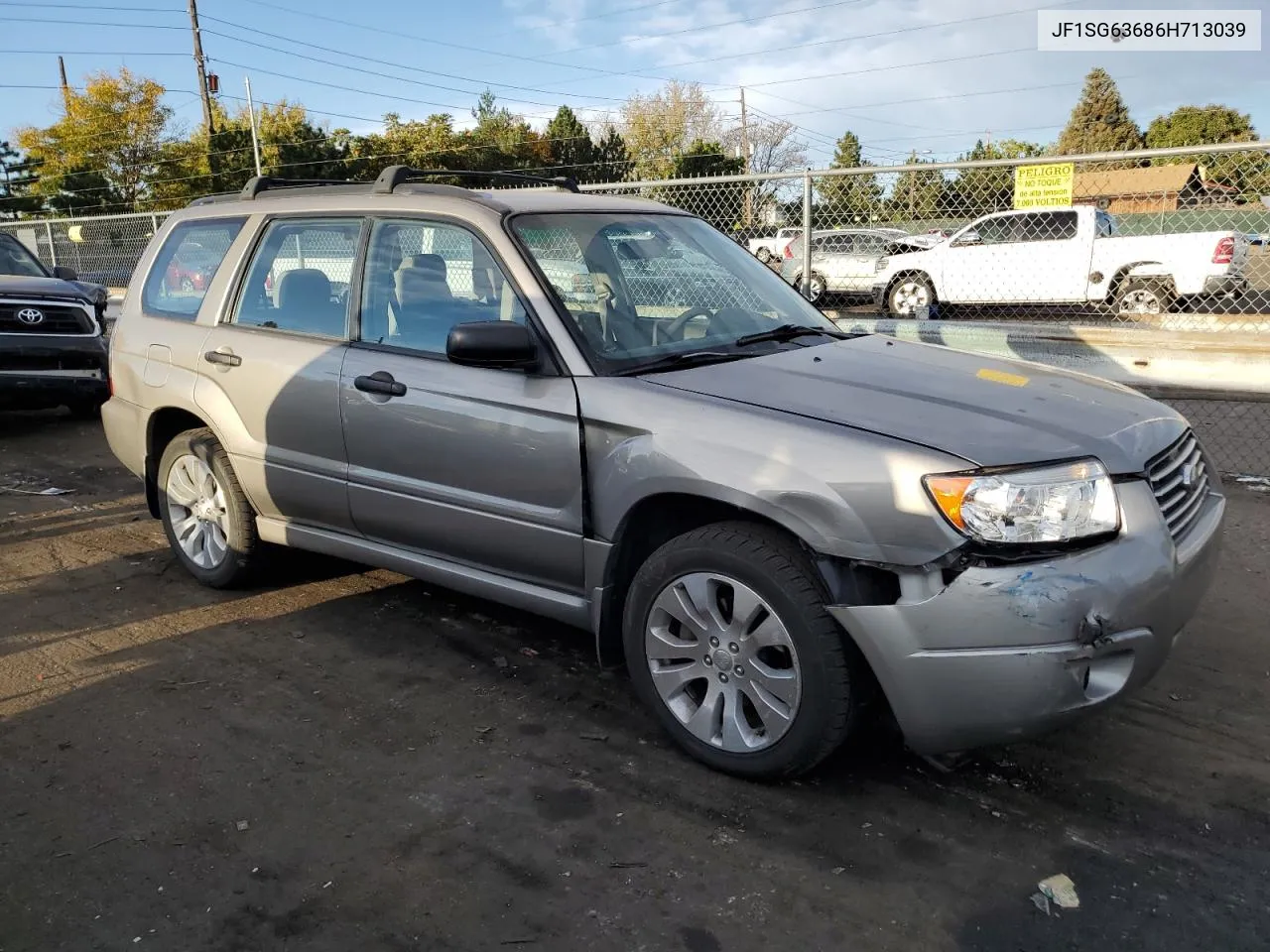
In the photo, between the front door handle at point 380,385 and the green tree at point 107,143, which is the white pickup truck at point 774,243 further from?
the green tree at point 107,143

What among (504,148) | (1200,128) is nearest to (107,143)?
(504,148)

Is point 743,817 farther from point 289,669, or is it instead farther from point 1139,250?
point 1139,250

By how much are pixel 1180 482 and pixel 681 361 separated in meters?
1.66

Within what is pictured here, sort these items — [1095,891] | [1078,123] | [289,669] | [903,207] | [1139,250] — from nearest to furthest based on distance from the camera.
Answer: [1095,891], [289,669], [903,207], [1139,250], [1078,123]

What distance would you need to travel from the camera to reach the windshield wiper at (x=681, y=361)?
136 inches

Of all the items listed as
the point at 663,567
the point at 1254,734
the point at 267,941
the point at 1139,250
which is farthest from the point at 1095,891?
the point at 1139,250

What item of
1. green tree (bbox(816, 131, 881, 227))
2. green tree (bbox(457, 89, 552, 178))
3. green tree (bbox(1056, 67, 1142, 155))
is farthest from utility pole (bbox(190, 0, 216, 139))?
green tree (bbox(1056, 67, 1142, 155))

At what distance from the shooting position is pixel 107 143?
4378 cm

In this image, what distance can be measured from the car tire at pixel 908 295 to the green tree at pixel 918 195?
301 centimetres

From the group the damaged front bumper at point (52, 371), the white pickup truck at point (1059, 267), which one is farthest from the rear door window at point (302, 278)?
the white pickup truck at point (1059, 267)

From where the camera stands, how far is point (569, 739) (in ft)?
11.4

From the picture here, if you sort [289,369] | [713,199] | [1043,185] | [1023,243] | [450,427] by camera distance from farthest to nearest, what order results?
[1023,243]
[713,199]
[1043,185]
[289,369]
[450,427]

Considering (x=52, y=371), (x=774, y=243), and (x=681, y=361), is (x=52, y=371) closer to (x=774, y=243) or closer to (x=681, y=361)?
(x=774, y=243)

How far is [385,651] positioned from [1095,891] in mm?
2787
